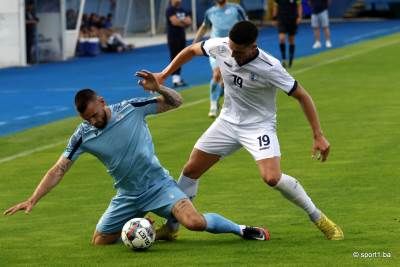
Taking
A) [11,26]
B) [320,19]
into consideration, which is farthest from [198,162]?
[320,19]

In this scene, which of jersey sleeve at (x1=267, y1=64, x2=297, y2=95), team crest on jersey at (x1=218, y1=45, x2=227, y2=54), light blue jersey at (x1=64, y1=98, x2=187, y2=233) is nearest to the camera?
jersey sleeve at (x1=267, y1=64, x2=297, y2=95)

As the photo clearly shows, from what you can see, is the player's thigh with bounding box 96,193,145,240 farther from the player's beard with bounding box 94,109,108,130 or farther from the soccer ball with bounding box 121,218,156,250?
the player's beard with bounding box 94,109,108,130

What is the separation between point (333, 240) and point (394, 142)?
24.6 ft

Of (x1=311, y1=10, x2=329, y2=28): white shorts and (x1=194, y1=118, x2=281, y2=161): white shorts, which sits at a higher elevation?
(x1=194, y1=118, x2=281, y2=161): white shorts

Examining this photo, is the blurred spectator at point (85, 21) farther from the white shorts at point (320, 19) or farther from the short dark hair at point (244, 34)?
the short dark hair at point (244, 34)

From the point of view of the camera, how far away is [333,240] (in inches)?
444

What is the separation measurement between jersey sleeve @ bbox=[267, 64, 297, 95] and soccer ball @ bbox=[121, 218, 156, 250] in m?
1.72

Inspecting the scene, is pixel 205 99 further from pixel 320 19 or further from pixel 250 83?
pixel 320 19

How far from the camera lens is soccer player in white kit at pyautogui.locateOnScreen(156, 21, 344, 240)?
36.2ft

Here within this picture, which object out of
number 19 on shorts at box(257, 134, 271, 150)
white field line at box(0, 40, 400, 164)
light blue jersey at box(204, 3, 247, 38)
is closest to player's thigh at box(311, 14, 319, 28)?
white field line at box(0, 40, 400, 164)

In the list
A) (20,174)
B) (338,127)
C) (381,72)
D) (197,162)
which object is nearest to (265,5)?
(381,72)

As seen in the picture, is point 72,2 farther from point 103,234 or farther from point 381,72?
point 103,234

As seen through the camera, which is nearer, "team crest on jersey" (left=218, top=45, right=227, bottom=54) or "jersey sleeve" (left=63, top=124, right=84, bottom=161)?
"jersey sleeve" (left=63, top=124, right=84, bottom=161)

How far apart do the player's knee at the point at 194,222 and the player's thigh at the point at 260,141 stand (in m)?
0.80
